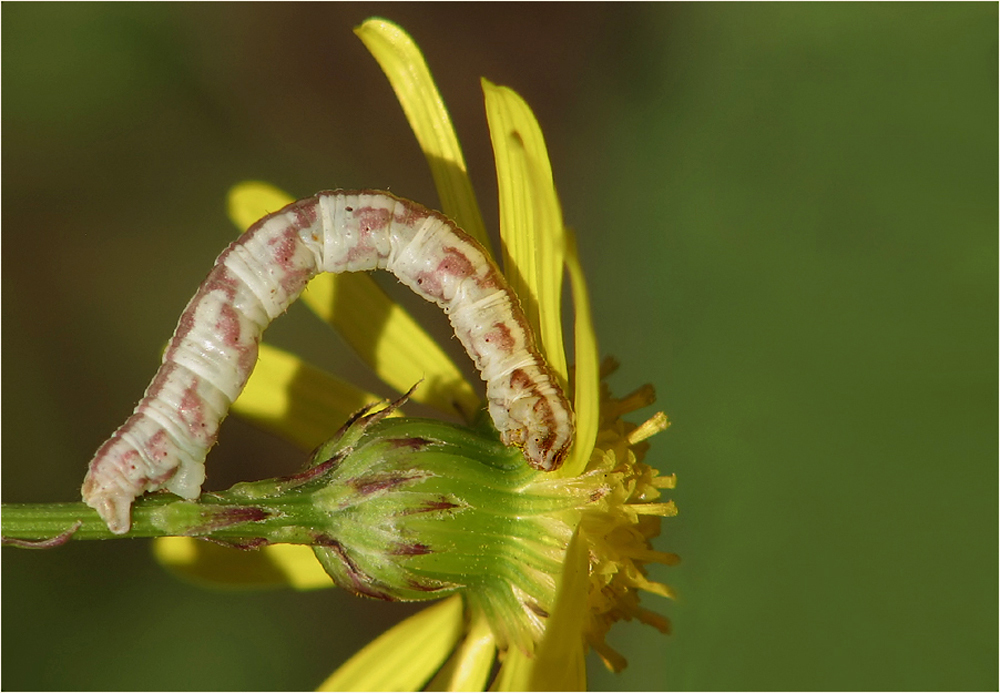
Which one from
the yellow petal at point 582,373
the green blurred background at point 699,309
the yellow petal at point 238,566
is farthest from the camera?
the green blurred background at point 699,309

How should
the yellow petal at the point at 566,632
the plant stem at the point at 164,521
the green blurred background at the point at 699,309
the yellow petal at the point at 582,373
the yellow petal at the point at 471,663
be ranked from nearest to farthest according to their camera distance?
the yellow petal at the point at 582,373, the yellow petal at the point at 566,632, the plant stem at the point at 164,521, the yellow petal at the point at 471,663, the green blurred background at the point at 699,309

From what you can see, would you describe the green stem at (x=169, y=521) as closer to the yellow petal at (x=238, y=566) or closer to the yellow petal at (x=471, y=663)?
the yellow petal at (x=471, y=663)

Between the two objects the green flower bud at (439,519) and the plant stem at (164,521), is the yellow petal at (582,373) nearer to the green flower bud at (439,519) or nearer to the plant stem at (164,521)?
the green flower bud at (439,519)

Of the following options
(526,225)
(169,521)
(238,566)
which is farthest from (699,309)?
(169,521)

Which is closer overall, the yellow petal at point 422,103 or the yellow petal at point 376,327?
the yellow petal at point 422,103

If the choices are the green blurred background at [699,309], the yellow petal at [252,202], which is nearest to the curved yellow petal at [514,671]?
the yellow petal at [252,202]

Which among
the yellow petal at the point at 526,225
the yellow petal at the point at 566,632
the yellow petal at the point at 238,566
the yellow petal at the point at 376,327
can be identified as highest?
the yellow petal at the point at 526,225

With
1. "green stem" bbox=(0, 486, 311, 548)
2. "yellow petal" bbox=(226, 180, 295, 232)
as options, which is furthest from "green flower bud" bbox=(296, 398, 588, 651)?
"yellow petal" bbox=(226, 180, 295, 232)

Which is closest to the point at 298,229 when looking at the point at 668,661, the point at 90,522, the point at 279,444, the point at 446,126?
the point at 446,126

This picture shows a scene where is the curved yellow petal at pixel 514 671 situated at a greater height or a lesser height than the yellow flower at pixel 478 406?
lesser
